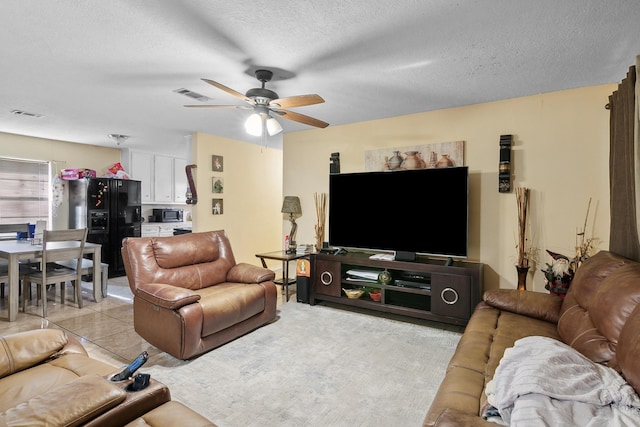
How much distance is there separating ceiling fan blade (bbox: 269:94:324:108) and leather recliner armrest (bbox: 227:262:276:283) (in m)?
1.70

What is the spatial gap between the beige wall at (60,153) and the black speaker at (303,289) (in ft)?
15.2

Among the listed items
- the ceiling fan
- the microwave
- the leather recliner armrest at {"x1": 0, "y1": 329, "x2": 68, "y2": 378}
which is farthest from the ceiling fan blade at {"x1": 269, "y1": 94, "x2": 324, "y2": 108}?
the microwave

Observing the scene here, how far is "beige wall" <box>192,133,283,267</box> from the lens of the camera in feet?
16.7

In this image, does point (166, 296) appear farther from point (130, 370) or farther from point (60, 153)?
point (60, 153)

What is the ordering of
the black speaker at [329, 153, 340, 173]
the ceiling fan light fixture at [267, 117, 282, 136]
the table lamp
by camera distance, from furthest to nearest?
the table lamp < the black speaker at [329, 153, 340, 173] < the ceiling fan light fixture at [267, 117, 282, 136]

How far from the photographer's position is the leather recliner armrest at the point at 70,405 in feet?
2.92

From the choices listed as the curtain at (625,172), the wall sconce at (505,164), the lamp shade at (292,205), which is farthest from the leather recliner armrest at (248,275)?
the curtain at (625,172)

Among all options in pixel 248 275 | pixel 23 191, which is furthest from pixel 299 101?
pixel 23 191

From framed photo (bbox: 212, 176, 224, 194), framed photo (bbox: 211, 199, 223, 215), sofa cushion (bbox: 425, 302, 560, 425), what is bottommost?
sofa cushion (bbox: 425, 302, 560, 425)

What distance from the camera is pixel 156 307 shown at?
2.66m

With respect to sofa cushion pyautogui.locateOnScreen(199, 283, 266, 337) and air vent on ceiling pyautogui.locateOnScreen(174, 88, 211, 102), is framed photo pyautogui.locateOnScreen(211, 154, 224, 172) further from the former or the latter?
sofa cushion pyautogui.locateOnScreen(199, 283, 266, 337)

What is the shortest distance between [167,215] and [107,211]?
1246 millimetres

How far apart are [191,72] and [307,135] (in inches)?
88.7

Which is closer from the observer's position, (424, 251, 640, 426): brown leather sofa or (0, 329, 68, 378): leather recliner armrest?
(424, 251, 640, 426): brown leather sofa
